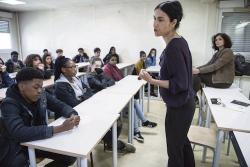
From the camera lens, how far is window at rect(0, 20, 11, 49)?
7411mm

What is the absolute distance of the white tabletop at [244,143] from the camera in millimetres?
1250

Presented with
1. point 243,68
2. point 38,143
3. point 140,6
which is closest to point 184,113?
point 38,143

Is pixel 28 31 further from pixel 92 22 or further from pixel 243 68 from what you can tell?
pixel 243 68

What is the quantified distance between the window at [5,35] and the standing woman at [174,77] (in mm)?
7807

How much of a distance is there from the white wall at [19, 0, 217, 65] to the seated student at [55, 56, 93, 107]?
14.3 feet

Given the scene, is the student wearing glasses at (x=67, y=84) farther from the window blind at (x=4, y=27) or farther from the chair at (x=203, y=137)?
the window blind at (x=4, y=27)

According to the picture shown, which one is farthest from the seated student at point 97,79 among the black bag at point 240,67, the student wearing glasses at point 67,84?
the black bag at point 240,67

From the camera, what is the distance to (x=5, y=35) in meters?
7.57

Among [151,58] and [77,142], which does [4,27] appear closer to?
[151,58]

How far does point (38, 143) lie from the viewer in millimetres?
1278

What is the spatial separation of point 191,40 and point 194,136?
4695 mm

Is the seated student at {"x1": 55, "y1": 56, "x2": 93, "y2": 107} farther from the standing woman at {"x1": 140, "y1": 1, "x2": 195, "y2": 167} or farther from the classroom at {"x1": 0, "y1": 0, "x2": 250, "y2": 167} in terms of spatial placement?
the standing woman at {"x1": 140, "y1": 1, "x2": 195, "y2": 167}

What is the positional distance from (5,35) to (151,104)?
20.7 feet

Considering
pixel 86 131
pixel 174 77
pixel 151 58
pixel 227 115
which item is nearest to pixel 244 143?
pixel 227 115
